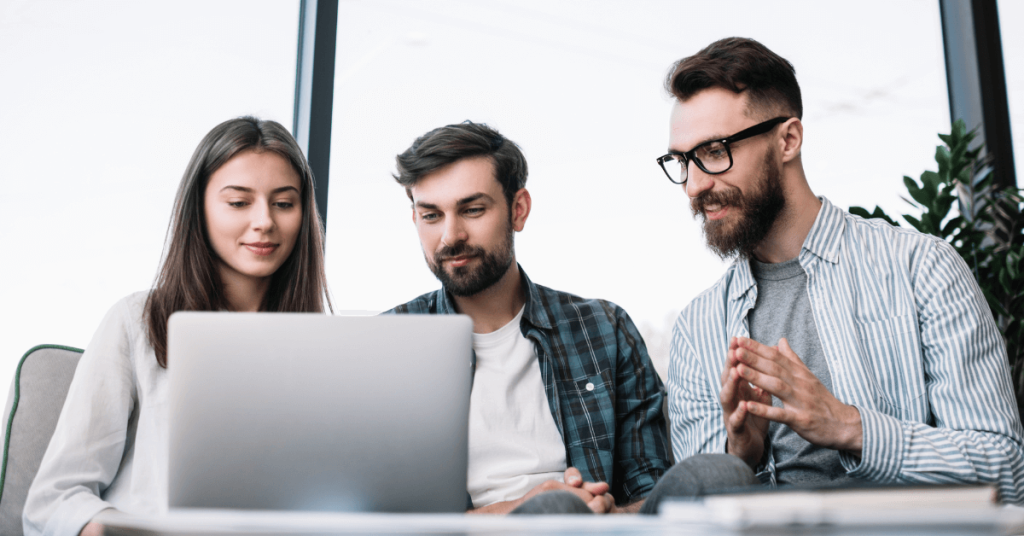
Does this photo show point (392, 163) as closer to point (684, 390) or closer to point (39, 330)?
point (39, 330)

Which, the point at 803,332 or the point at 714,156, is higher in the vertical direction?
the point at 714,156

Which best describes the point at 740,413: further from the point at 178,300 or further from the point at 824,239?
the point at 178,300

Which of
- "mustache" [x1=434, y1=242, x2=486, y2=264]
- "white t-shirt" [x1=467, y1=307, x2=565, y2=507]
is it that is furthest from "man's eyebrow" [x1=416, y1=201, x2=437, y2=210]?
"white t-shirt" [x1=467, y1=307, x2=565, y2=507]

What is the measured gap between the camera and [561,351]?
1.76 m

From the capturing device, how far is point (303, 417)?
84 cm

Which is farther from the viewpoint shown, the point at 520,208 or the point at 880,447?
the point at 520,208

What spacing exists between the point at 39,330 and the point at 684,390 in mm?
1824

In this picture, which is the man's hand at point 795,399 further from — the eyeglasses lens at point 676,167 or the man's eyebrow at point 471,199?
the man's eyebrow at point 471,199

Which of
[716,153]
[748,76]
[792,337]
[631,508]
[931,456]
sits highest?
[748,76]

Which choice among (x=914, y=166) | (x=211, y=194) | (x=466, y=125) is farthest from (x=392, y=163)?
(x=914, y=166)

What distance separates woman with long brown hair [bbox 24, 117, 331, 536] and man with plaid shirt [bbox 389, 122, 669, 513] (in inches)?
12.6

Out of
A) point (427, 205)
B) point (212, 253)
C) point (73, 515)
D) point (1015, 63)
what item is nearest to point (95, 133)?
point (212, 253)

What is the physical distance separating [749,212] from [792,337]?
303 millimetres

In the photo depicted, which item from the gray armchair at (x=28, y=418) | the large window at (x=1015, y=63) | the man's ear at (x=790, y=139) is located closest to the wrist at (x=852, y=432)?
the man's ear at (x=790, y=139)
